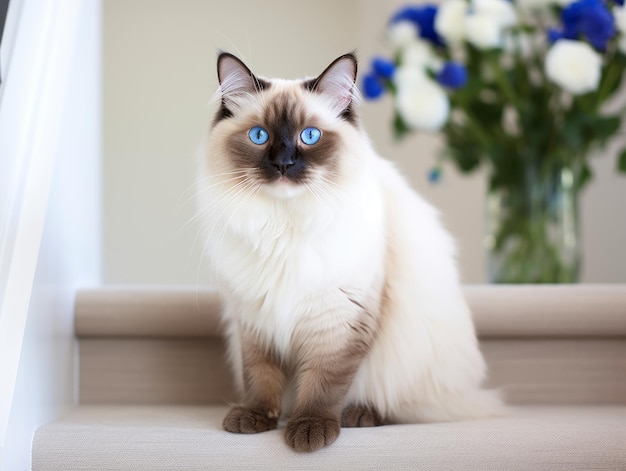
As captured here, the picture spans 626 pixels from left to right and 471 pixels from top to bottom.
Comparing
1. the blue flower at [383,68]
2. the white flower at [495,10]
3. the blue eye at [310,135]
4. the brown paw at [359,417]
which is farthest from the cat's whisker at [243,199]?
the white flower at [495,10]

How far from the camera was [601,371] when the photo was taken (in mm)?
1713

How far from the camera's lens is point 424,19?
1985 mm

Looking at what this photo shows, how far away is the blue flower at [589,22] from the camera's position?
176 centimetres

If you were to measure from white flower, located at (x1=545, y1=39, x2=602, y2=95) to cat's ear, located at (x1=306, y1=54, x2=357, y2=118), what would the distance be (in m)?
0.65

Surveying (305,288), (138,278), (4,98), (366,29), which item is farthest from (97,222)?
(366,29)

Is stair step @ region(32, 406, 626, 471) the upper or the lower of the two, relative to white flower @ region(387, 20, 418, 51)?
lower

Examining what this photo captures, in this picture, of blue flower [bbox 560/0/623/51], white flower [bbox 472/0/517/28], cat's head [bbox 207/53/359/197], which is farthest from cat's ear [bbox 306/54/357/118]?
blue flower [bbox 560/0/623/51]

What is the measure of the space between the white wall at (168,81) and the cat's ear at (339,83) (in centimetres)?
296

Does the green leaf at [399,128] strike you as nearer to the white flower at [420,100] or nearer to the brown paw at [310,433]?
the white flower at [420,100]

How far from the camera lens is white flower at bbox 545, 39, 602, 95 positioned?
1.76 m

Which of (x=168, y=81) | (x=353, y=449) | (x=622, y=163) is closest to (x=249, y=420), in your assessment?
(x=353, y=449)

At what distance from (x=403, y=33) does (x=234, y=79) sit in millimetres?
752

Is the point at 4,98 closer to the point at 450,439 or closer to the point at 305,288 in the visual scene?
the point at 305,288

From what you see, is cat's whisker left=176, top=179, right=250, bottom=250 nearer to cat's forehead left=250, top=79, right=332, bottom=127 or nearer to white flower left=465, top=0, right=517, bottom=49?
cat's forehead left=250, top=79, right=332, bottom=127
